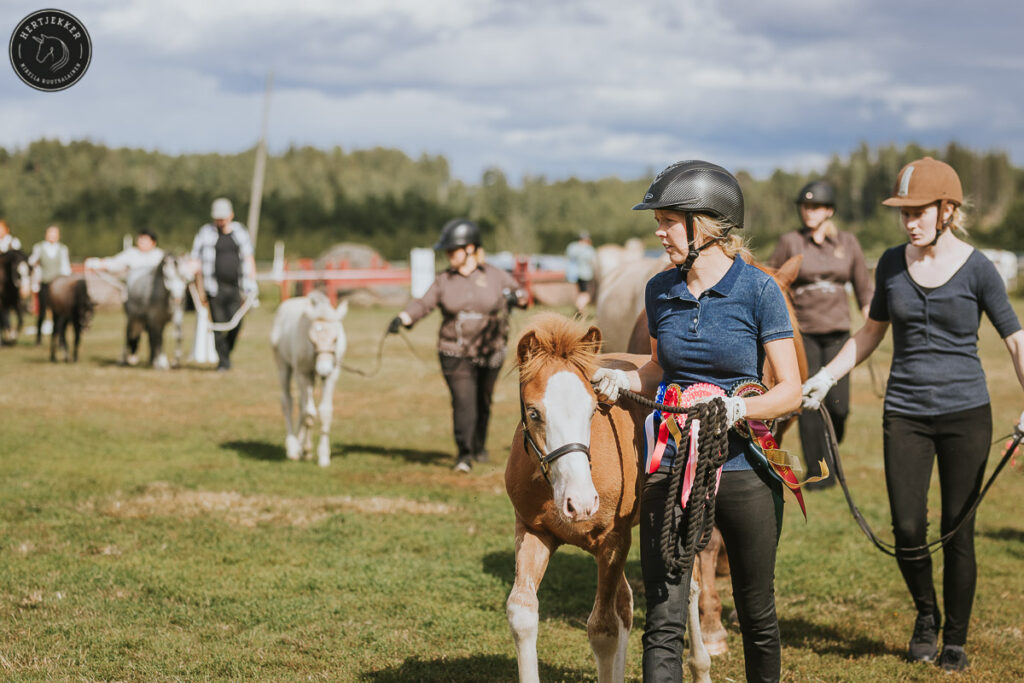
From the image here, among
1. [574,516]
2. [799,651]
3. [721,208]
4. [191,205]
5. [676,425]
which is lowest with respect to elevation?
[799,651]

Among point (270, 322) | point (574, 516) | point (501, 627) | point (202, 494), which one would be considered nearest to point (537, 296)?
point (270, 322)

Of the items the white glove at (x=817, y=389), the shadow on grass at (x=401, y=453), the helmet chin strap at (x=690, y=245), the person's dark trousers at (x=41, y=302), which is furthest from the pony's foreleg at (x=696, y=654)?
the person's dark trousers at (x=41, y=302)

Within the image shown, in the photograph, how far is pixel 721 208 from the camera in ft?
11.5

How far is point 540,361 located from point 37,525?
514 centimetres

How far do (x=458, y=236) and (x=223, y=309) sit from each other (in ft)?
26.3

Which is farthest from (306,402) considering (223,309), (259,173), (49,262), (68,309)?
(259,173)

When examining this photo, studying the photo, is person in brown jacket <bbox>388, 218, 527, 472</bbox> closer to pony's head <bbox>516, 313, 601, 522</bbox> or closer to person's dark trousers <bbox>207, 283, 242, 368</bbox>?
pony's head <bbox>516, 313, 601, 522</bbox>

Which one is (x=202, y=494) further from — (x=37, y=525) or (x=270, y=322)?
(x=270, y=322)

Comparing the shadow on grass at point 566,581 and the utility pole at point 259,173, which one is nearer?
the shadow on grass at point 566,581

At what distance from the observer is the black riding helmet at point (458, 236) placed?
8945 millimetres

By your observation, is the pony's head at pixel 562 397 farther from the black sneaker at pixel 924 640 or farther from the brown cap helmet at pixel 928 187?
the black sneaker at pixel 924 640

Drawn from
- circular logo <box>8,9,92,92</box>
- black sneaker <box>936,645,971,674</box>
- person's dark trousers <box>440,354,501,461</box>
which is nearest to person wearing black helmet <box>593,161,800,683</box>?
black sneaker <box>936,645,971,674</box>

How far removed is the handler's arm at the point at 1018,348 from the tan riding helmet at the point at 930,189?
59cm

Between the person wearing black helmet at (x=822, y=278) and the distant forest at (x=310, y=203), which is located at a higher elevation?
the distant forest at (x=310, y=203)
